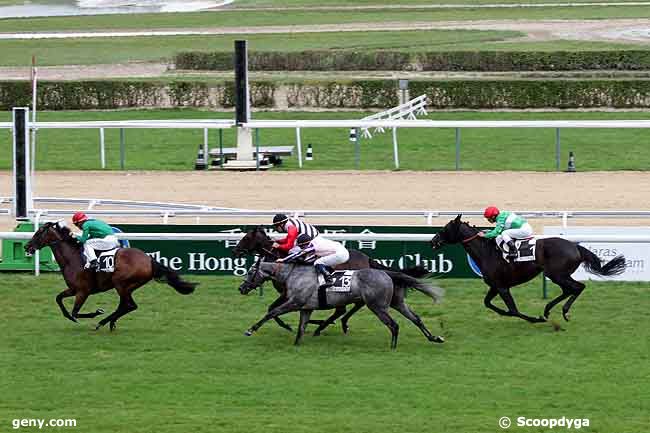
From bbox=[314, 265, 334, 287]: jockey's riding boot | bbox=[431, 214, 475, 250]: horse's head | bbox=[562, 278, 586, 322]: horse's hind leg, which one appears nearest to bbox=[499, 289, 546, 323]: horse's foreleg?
bbox=[562, 278, 586, 322]: horse's hind leg

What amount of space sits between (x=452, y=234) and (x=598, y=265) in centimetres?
122

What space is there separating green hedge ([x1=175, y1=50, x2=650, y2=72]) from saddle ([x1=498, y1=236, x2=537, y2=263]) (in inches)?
777

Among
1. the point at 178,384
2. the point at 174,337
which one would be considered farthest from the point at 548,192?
the point at 178,384

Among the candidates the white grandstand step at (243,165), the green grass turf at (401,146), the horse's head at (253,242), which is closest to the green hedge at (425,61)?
the green grass turf at (401,146)

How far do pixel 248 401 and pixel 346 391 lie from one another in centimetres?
68

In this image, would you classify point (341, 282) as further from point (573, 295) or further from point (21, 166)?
point (21, 166)

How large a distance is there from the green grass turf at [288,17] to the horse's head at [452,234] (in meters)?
29.9

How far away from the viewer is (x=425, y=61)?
1233 inches

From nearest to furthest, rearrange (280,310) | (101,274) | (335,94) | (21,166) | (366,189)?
(280,310) < (101,274) < (21,166) < (366,189) < (335,94)

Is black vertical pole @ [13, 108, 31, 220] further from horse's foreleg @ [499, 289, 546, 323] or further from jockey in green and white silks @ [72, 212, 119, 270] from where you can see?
horse's foreleg @ [499, 289, 546, 323]

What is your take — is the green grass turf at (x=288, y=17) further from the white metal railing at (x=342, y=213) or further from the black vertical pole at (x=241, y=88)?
the white metal railing at (x=342, y=213)

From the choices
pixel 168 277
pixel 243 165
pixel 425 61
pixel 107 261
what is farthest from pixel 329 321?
pixel 425 61

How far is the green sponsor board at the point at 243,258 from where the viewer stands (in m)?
12.8

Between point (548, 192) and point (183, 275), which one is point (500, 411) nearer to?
point (183, 275)
